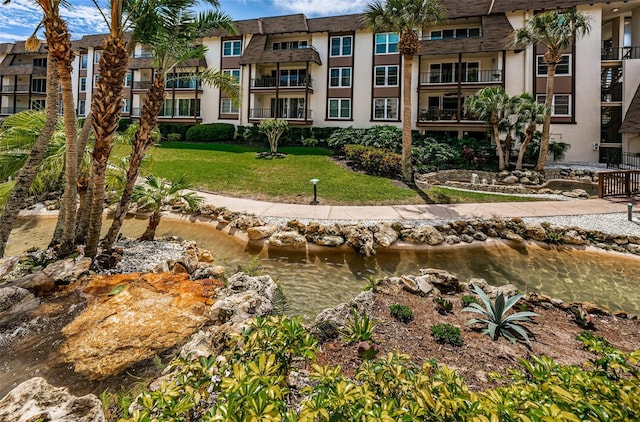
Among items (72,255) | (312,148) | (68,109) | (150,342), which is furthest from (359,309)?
(312,148)

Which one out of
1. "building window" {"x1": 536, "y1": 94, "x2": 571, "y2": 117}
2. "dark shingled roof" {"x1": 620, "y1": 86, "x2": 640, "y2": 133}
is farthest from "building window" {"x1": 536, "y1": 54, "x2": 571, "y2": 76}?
"dark shingled roof" {"x1": 620, "y1": 86, "x2": 640, "y2": 133}

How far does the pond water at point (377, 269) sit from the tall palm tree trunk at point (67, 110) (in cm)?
255

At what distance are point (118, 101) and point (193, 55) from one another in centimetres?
249

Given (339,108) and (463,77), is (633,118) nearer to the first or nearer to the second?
(463,77)

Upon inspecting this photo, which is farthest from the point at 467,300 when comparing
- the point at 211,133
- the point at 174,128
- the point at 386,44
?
the point at 174,128

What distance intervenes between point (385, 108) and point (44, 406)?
29.8 meters

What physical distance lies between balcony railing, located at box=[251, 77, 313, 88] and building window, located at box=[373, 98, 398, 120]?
6.54 meters

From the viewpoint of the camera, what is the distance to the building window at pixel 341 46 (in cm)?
2962

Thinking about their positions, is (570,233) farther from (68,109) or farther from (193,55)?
(68,109)

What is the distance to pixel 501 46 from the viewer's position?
24.2 meters

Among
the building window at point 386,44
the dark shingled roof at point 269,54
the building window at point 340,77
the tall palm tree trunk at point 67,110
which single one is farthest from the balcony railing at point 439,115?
the tall palm tree trunk at point 67,110

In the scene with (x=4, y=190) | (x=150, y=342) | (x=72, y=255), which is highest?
(x=4, y=190)

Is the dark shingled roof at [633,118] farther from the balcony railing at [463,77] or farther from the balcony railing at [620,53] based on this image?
the balcony railing at [463,77]

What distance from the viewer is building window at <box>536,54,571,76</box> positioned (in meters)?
24.4
